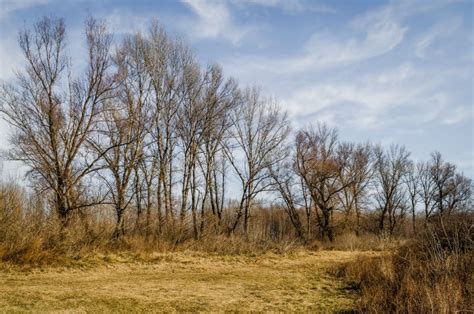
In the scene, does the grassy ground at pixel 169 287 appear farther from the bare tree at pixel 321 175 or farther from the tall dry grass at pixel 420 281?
the bare tree at pixel 321 175

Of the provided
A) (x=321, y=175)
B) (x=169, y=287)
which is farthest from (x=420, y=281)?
(x=321, y=175)

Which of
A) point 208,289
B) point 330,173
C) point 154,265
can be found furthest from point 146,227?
point 330,173

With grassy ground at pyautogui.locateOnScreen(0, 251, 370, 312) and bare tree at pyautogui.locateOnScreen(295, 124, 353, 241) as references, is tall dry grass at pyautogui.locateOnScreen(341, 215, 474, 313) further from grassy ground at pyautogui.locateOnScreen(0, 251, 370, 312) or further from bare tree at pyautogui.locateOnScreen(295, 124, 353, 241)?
bare tree at pyautogui.locateOnScreen(295, 124, 353, 241)

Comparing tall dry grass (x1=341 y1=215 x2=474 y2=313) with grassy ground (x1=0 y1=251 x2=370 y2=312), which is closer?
tall dry grass (x1=341 y1=215 x2=474 y2=313)

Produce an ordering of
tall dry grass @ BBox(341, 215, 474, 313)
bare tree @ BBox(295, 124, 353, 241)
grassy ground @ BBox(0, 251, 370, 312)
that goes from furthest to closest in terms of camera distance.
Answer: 1. bare tree @ BBox(295, 124, 353, 241)
2. grassy ground @ BBox(0, 251, 370, 312)
3. tall dry grass @ BBox(341, 215, 474, 313)

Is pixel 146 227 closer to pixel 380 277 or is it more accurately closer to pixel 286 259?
pixel 286 259

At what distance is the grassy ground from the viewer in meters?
7.62

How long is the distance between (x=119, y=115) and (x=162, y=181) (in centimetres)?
469

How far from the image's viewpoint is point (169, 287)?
9.72m

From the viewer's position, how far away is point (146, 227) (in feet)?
62.0

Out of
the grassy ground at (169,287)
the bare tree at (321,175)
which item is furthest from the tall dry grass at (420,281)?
the bare tree at (321,175)

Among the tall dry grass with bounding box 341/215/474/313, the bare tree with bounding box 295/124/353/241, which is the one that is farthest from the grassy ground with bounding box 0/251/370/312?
the bare tree with bounding box 295/124/353/241

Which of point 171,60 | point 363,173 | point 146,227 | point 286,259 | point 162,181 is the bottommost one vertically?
point 286,259

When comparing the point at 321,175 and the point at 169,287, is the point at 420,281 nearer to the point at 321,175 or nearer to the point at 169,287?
→ the point at 169,287
